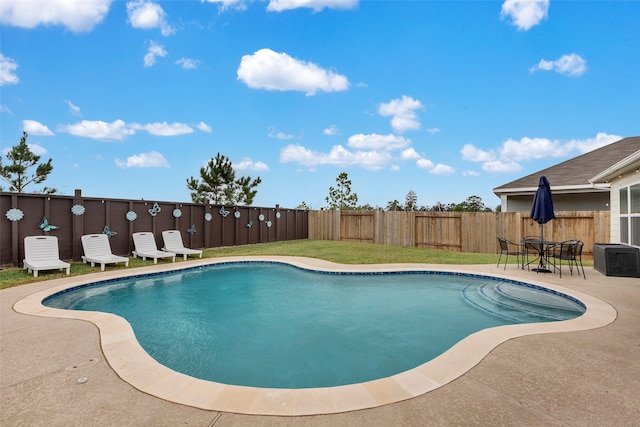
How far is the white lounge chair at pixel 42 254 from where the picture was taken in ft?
23.7

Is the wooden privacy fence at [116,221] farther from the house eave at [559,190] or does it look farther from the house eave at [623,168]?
the house eave at [623,168]

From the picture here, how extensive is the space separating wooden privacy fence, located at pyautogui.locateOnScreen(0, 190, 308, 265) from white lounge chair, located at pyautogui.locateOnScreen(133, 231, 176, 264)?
0.48 m

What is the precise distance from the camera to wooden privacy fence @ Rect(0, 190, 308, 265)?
25.6 feet

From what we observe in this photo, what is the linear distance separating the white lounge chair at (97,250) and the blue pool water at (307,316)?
1.60 metres

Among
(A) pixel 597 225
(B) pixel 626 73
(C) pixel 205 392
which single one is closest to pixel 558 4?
(B) pixel 626 73

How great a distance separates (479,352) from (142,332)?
414 cm

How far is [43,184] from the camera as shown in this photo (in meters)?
17.7

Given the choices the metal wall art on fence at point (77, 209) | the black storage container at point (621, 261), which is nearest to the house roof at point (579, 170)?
the black storage container at point (621, 261)

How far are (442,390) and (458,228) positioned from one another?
1108 cm

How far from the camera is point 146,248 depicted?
9.84 meters

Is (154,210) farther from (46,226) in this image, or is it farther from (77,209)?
(46,226)

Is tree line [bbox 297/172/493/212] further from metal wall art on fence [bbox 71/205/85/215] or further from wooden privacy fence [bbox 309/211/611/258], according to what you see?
metal wall art on fence [bbox 71/205/85/215]

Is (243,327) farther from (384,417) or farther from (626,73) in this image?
(626,73)

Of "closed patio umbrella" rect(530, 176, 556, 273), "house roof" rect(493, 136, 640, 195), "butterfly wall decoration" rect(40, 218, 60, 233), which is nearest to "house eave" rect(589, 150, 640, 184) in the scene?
"closed patio umbrella" rect(530, 176, 556, 273)
